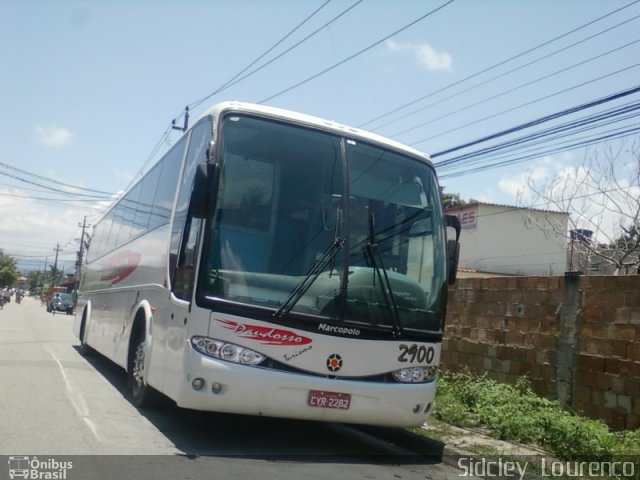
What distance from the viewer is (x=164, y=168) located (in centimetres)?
954

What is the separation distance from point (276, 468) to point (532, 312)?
16.6 ft

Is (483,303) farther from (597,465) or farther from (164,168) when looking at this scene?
(164,168)

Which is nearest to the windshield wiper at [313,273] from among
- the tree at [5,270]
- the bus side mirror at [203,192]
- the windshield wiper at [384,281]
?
the windshield wiper at [384,281]

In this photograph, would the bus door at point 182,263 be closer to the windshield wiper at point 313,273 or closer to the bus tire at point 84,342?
the windshield wiper at point 313,273

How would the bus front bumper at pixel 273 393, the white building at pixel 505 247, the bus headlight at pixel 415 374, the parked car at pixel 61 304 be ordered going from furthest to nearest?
the parked car at pixel 61 304, the white building at pixel 505 247, the bus headlight at pixel 415 374, the bus front bumper at pixel 273 393

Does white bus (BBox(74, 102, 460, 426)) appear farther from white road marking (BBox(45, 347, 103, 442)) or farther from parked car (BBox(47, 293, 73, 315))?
parked car (BBox(47, 293, 73, 315))

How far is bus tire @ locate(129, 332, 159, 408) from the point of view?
25.9 ft

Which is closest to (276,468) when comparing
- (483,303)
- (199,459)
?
(199,459)

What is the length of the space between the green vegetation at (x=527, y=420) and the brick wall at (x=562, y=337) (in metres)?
0.29

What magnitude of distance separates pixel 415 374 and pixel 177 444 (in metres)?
2.53

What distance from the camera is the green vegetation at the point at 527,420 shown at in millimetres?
6598

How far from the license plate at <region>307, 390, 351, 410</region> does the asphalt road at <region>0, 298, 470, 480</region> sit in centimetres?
57

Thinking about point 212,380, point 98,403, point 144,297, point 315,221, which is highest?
point 315,221

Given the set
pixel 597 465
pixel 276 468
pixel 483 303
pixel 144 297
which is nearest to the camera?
pixel 276 468
